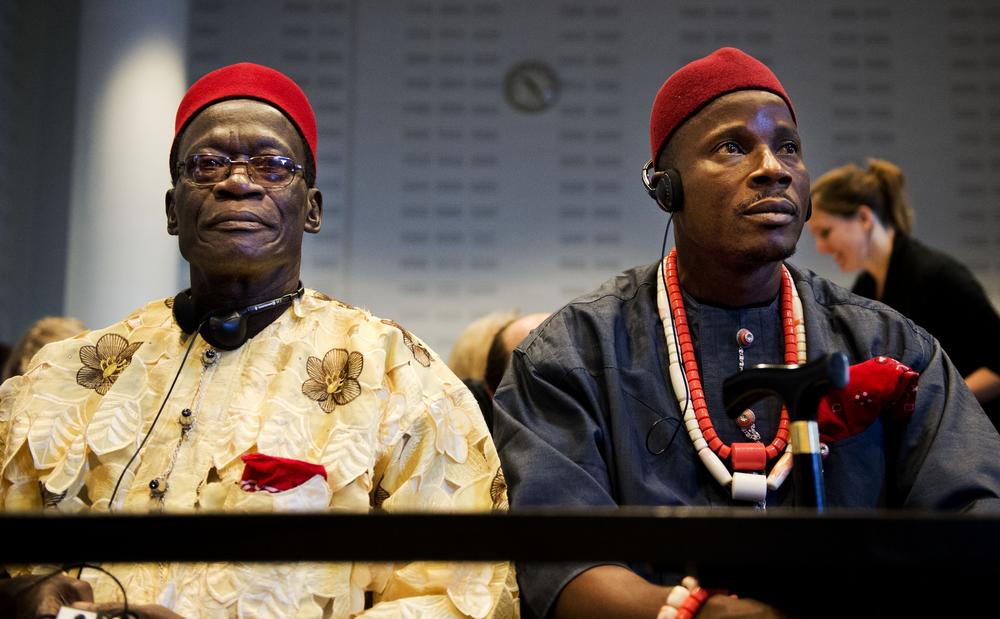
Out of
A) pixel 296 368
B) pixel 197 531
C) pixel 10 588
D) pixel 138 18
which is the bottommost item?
pixel 10 588

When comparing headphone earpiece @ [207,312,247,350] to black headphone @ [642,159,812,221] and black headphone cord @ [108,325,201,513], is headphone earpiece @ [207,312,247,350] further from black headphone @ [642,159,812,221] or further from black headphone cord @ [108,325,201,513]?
black headphone @ [642,159,812,221]

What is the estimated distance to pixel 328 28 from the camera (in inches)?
301

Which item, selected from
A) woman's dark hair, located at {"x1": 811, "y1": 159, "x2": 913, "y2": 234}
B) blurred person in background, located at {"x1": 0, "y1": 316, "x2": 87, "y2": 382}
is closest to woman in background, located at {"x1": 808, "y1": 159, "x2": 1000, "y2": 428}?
woman's dark hair, located at {"x1": 811, "y1": 159, "x2": 913, "y2": 234}

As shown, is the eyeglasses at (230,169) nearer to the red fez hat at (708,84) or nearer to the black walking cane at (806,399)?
the red fez hat at (708,84)

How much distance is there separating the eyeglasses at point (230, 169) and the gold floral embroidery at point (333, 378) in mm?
440

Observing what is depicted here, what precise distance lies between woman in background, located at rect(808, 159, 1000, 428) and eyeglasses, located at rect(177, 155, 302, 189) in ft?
9.03

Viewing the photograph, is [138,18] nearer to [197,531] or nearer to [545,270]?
[545,270]

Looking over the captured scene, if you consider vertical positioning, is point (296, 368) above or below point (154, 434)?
above

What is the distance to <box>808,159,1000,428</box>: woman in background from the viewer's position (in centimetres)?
423

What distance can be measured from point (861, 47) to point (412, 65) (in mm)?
3252

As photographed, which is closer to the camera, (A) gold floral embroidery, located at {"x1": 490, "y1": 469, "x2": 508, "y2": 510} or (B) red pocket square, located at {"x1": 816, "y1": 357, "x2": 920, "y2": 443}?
(B) red pocket square, located at {"x1": 816, "y1": 357, "x2": 920, "y2": 443}

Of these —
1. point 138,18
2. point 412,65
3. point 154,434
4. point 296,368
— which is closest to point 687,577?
point 296,368

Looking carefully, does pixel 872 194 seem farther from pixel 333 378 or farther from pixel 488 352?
pixel 333 378

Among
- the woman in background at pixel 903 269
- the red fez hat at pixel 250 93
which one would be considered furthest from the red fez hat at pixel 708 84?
the woman in background at pixel 903 269
